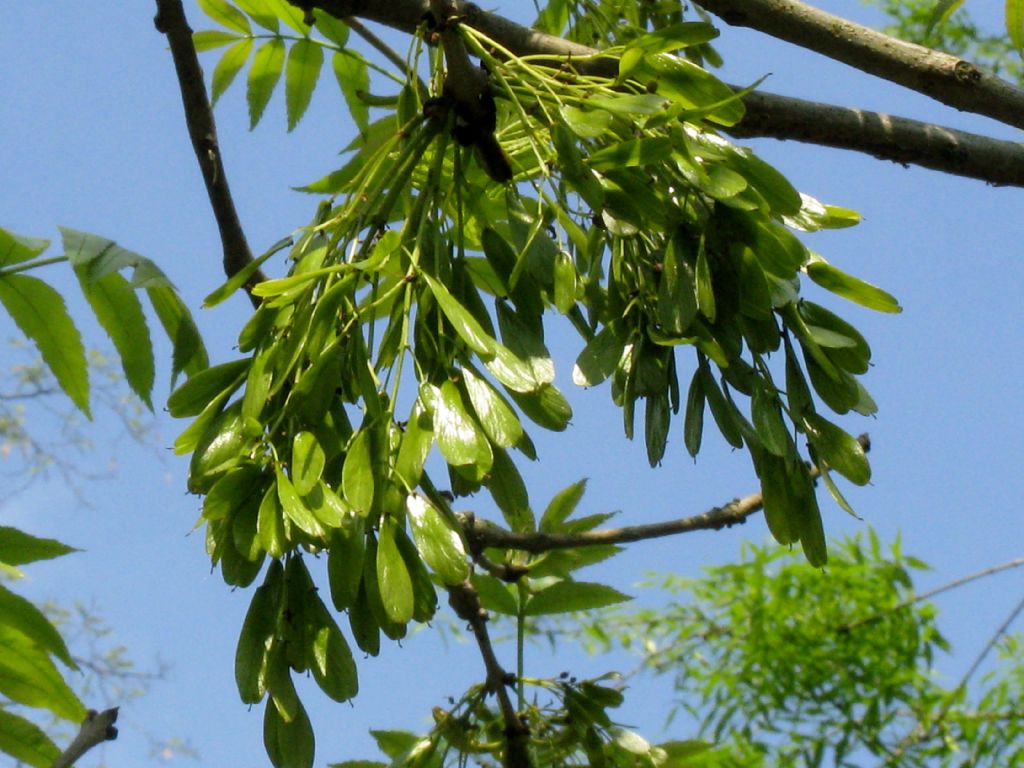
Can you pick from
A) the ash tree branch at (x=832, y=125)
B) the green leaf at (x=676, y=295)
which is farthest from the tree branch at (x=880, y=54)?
A: the green leaf at (x=676, y=295)

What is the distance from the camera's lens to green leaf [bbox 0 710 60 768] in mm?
1289

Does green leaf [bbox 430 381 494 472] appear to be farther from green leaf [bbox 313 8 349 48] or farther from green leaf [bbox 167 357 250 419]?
green leaf [bbox 313 8 349 48]

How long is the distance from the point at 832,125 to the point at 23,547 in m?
0.94

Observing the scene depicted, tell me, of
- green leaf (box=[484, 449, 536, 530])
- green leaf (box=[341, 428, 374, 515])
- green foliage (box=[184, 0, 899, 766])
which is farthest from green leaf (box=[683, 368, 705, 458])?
green leaf (box=[341, 428, 374, 515])

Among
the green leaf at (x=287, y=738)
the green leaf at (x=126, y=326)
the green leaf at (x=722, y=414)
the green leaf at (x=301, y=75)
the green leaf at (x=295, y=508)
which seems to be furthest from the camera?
the green leaf at (x=301, y=75)

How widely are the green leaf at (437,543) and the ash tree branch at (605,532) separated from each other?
2.01 ft

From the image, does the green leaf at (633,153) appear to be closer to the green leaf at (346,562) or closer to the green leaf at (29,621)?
the green leaf at (346,562)

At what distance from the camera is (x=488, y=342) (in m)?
1.08

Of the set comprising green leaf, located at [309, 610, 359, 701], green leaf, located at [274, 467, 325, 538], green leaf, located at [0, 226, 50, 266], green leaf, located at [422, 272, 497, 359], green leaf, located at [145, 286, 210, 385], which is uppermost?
green leaf, located at [0, 226, 50, 266]

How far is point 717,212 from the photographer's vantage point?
1.17 meters

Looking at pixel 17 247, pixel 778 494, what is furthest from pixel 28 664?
pixel 778 494

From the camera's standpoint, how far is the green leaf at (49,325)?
4.54 feet

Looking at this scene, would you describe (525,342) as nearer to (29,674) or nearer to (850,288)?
(850,288)

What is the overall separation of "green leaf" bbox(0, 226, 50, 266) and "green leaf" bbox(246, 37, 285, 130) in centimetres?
43
